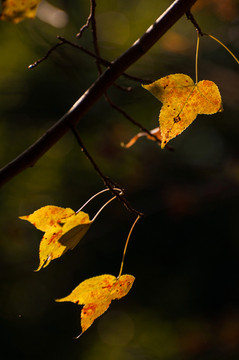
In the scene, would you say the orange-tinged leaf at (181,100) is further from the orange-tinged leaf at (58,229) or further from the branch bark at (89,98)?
the orange-tinged leaf at (58,229)

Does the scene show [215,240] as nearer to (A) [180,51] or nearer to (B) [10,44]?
(A) [180,51]

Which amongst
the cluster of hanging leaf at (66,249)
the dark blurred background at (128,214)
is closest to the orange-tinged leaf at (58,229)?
the cluster of hanging leaf at (66,249)

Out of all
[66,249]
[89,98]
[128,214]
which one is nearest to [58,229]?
[66,249]

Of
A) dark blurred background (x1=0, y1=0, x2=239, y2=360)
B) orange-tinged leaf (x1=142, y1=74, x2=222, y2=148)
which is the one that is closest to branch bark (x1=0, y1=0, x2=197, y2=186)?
orange-tinged leaf (x1=142, y1=74, x2=222, y2=148)

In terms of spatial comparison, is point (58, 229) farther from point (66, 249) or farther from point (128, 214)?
point (128, 214)

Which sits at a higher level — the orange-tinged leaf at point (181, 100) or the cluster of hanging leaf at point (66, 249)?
the orange-tinged leaf at point (181, 100)

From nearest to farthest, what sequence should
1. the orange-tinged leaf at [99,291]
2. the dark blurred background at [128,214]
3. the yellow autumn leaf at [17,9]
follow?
the yellow autumn leaf at [17,9] < the orange-tinged leaf at [99,291] < the dark blurred background at [128,214]

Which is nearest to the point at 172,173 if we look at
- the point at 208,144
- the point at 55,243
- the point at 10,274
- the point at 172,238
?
the point at 172,238
